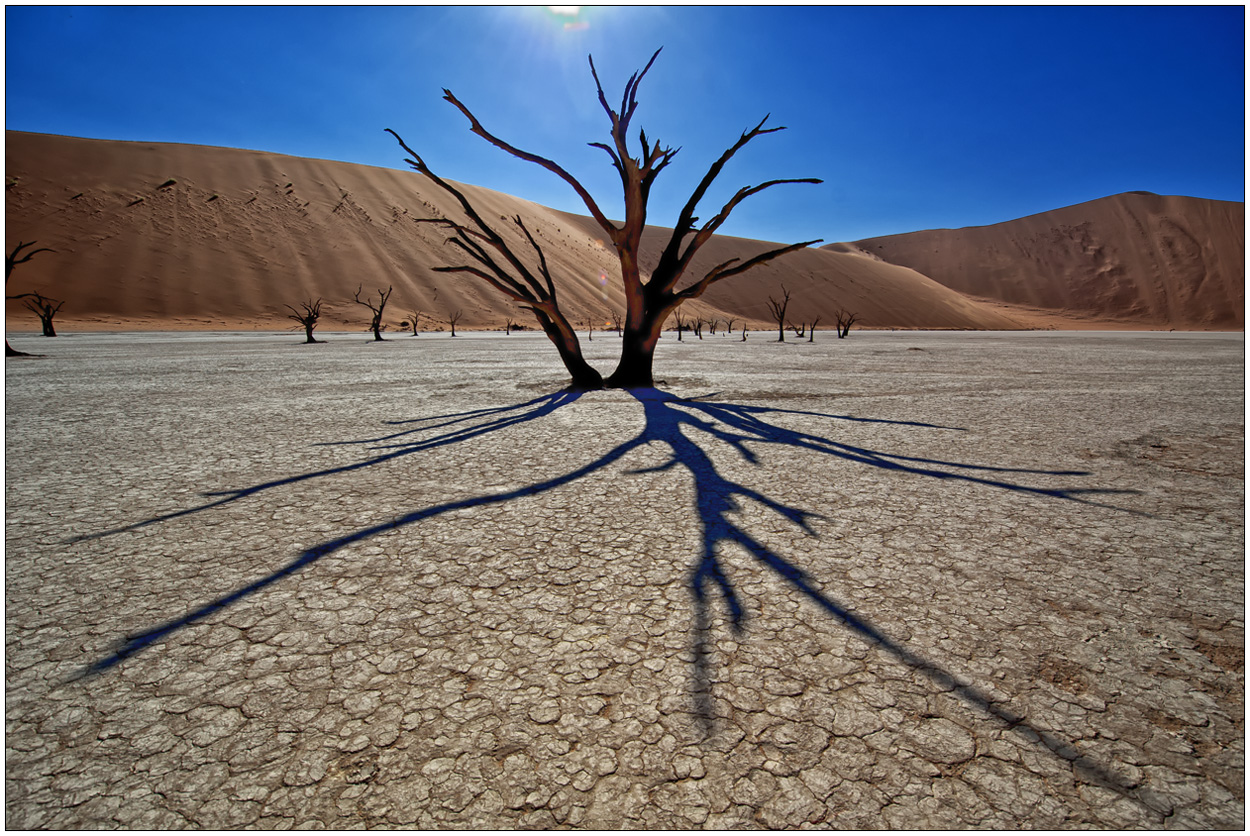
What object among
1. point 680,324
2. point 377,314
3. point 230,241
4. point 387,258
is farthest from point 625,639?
point 230,241

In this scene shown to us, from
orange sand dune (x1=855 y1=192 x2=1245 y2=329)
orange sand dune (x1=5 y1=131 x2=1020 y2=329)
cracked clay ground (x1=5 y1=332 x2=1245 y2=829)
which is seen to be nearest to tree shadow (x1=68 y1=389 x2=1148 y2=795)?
cracked clay ground (x1=5 y1=332 x2=1245 y2=829)

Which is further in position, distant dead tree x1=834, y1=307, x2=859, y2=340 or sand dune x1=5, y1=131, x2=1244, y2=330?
sand dune x1=5, y1=131, x2=1244, y2=330

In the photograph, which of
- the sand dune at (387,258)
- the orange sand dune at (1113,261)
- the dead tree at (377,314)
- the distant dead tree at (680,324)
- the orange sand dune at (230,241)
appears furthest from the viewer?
the orange sand dune at (1113,261)

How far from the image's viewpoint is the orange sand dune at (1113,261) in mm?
81375

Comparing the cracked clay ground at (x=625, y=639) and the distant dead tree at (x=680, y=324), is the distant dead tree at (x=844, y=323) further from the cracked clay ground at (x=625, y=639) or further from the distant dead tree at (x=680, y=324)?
the cracked clay ground at (x=625, y=639)

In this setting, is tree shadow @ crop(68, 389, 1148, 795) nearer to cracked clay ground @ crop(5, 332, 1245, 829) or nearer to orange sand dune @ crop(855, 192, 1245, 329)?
cracked clay ground @ crop(5, 332, 1245, 829)

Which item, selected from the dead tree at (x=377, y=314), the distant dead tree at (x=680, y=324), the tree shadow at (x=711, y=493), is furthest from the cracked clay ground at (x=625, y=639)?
the distant dead tree at (x=680, y=324)

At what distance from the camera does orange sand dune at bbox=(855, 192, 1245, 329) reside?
267ft

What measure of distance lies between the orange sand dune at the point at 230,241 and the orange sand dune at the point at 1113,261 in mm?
50273

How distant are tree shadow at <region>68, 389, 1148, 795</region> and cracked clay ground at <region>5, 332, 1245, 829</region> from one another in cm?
2

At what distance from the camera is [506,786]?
1341 mm

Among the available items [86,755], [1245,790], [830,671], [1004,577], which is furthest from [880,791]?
[86,755]

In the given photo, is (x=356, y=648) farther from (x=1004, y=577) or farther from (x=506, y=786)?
(x=1004, y=577)

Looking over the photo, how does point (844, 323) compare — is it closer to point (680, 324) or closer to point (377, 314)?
point (680, 324)
